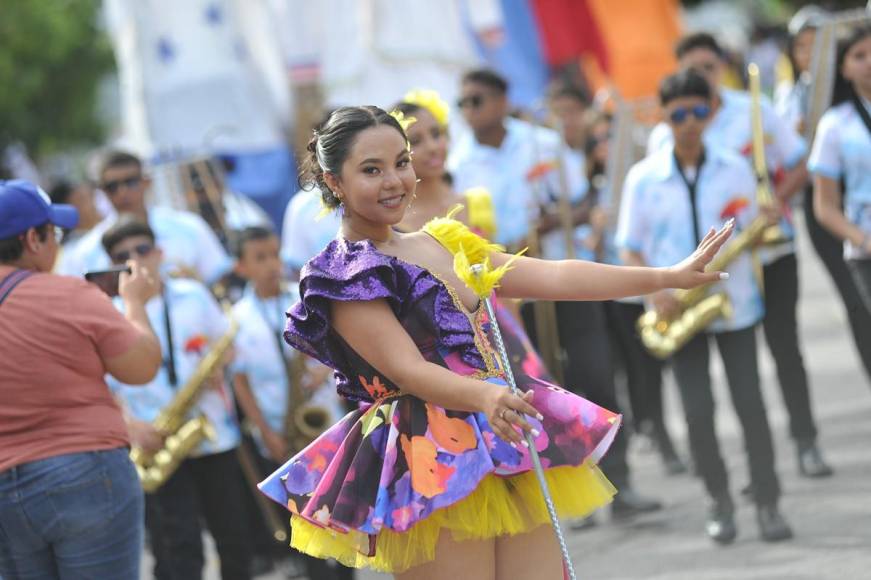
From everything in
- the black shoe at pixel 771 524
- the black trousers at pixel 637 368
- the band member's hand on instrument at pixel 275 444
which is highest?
the band member's hand on instrument at pixel 275 444

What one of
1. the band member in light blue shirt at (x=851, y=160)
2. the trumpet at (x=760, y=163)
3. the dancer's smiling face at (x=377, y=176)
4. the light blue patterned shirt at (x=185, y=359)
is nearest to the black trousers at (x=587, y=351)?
the trumpet at (x=760, y=163)

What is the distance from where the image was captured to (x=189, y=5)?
40.2ft

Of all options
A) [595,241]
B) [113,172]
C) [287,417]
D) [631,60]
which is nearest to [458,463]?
[287,417]

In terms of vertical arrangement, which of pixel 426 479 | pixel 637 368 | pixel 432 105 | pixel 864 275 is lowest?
pixel 637 368

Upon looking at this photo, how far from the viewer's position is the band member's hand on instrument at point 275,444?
25.7 feet

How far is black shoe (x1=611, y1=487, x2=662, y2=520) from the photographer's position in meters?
8.73

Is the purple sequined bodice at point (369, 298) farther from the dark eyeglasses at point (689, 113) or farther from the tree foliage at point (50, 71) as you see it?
the tree foliage at point (50, 71)

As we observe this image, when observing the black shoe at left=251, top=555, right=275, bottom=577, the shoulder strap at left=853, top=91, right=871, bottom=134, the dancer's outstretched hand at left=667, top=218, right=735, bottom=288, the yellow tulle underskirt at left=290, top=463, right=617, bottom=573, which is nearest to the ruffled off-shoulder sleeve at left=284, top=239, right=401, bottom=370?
the yellow tulle underskirt at left=290, top=463, right=617, bottom=573

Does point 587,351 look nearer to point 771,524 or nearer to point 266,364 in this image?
point 771,524

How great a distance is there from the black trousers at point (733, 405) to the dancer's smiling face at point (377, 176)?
3533 mm

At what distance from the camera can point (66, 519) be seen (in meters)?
5.32

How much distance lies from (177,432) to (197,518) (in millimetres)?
426

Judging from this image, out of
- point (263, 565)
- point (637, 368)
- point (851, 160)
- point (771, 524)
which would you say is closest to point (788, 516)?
point (771, 524)

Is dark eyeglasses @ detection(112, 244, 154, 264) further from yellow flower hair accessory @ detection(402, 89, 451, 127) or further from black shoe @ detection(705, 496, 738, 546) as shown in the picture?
black shoe @ detection(705, 496, 738, 546)
